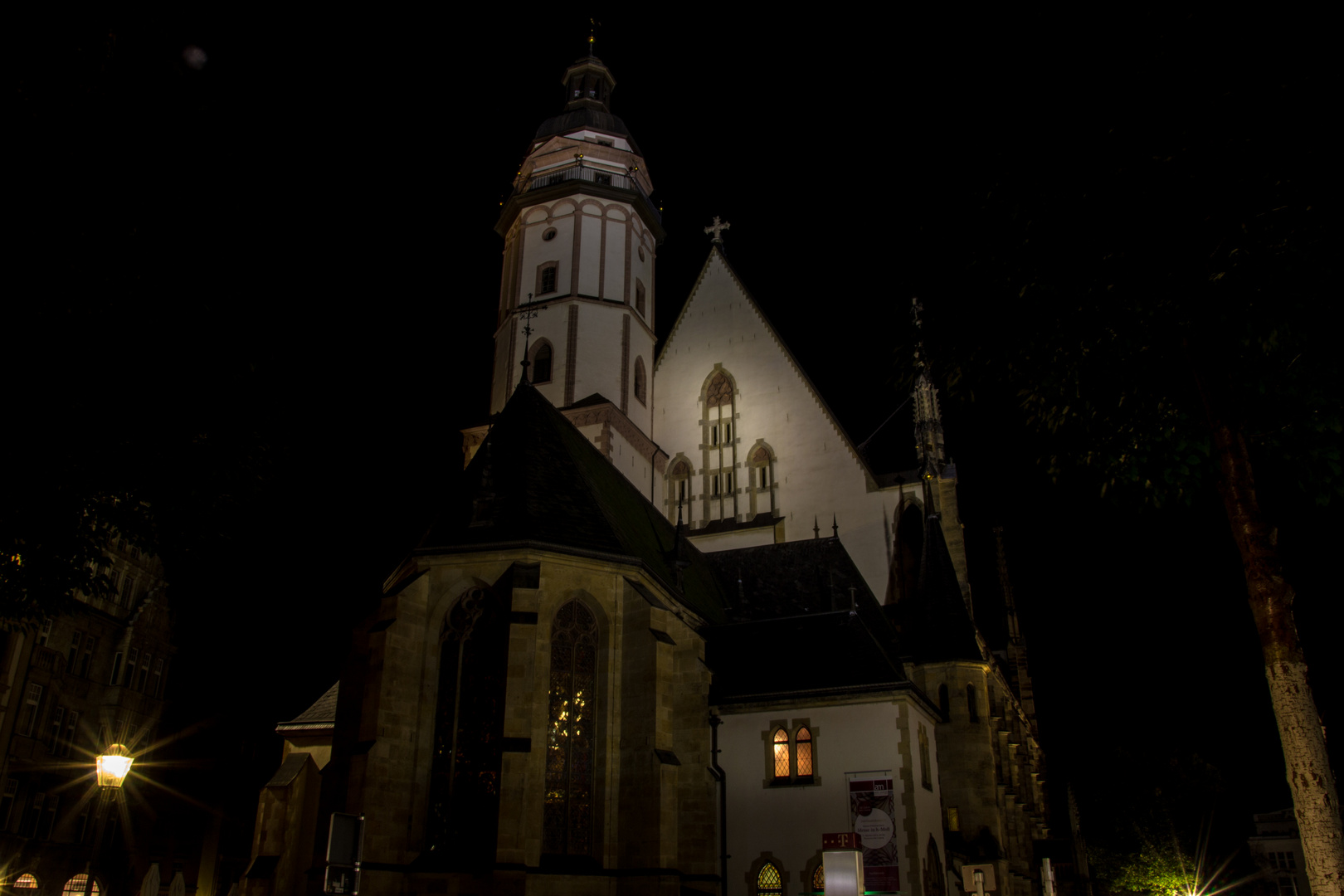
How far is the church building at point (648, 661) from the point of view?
1895 centimetres

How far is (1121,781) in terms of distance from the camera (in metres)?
62.9

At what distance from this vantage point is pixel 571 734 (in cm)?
1992

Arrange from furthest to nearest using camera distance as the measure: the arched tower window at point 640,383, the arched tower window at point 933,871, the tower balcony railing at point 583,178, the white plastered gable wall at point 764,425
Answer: the tower balcony railing at point 583,178 < the arched tower window at point 640,383 < the white plastered gable wall at point 764,425 < the arched tower window at point 933,871

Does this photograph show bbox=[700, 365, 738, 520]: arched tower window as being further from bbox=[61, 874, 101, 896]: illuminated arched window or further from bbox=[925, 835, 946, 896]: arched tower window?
bbox=[61, 874, 101, 896]: illuminated arched window

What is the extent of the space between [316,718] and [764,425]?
700 inches

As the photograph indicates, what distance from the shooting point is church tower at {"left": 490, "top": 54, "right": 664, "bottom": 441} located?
35.5m

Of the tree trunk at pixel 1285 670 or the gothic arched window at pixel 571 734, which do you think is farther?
the gothic arched window at pixel 571 734

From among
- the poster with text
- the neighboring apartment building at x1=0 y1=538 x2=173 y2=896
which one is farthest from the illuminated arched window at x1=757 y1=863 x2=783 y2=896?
the neighboring apartment building at x1=0 y1=538 x2=173 y2=896

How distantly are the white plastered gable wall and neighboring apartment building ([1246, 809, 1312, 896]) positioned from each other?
157 feet

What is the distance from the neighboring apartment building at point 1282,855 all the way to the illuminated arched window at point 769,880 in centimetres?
5537

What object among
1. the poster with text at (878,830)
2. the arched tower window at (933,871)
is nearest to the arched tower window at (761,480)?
the arched tower window at (933,871)

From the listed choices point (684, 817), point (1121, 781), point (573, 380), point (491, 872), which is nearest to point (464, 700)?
point (491, 872)

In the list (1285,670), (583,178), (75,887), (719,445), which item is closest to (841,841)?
(1285,670)

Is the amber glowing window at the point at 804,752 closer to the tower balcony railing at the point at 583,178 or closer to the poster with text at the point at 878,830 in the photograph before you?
the poster with text at the point at 878,830
